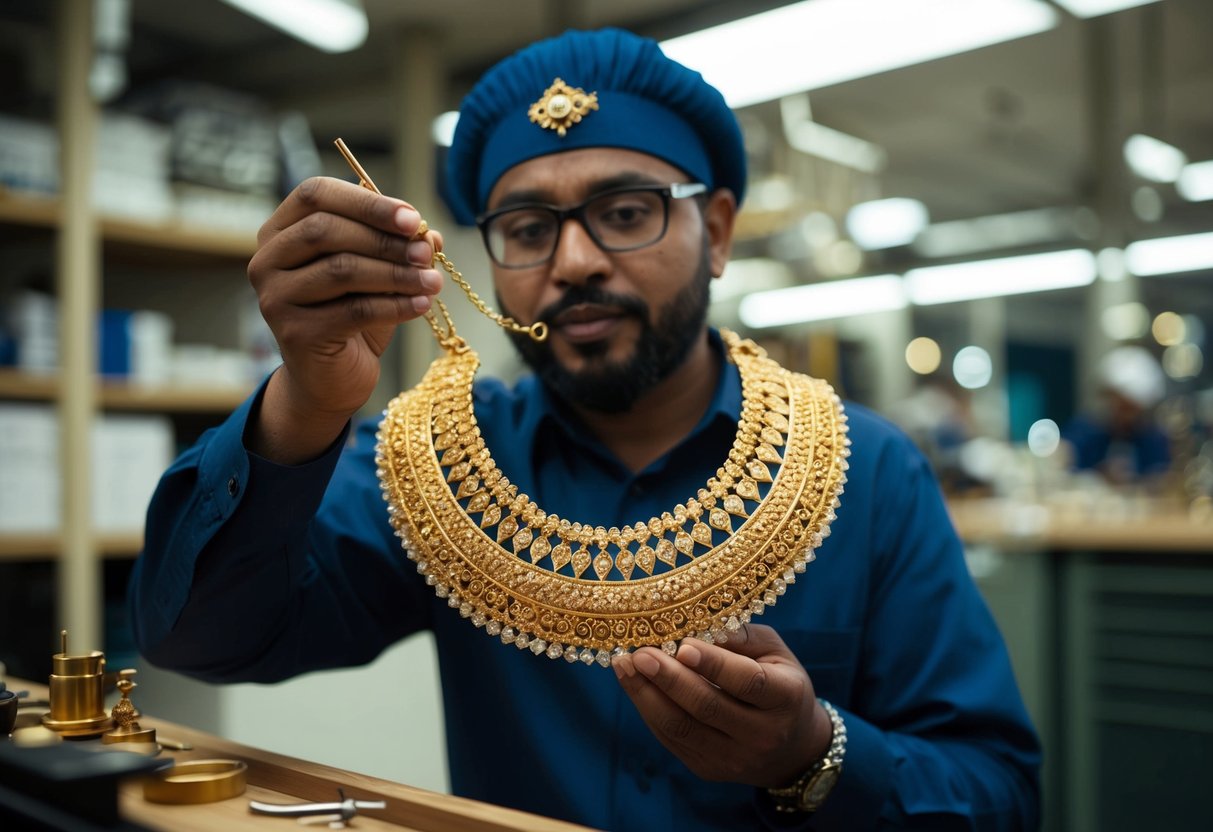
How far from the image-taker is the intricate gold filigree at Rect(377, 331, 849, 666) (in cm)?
104

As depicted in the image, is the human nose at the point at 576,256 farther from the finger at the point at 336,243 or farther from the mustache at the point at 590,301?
the finger at the point at 336,243

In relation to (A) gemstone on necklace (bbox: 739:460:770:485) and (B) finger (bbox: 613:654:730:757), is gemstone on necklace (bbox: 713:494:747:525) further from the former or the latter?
(B) finger (bbox: 613:654:730:757)

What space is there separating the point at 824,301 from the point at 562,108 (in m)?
10.5

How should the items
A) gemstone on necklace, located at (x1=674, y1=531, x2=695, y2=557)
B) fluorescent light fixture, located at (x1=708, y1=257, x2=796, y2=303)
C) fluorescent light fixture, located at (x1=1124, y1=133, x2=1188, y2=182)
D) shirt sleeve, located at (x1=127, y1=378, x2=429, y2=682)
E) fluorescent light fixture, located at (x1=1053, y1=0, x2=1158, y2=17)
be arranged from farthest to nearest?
fluorescent light fixture, located at (x1=708, y1=257, x2=796, y2=303), fluorescent light fixture, located at (x1=1124, y1=133, x2=1188, y2=182), fluorescent light fixture, located at (x1=1053, y1=0, x2=1158, y2=17), gemstone on necklace, located at (x1=674, y1=531, x2=695, y2=557), shirt sleeve, located at (x1=127, y1=378, x2=429, y2=682)

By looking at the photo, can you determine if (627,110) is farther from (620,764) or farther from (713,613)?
(620,764)

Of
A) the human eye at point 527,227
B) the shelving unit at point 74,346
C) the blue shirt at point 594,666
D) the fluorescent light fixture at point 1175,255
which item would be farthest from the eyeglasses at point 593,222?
the fluorescent light fixture at point 1175,255

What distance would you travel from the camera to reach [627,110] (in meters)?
1.27

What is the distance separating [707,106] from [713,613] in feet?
2.30

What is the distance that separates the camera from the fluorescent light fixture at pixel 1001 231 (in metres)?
9.78

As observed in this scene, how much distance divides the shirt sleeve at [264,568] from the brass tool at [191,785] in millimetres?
258

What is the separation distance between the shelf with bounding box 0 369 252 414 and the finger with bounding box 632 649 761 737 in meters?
1.96

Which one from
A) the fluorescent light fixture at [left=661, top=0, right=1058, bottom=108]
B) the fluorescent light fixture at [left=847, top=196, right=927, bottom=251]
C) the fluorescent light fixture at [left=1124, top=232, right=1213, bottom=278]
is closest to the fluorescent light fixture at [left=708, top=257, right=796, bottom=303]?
the fluorescent light fixture at [left=847, top=196, right=927, bottom=251]

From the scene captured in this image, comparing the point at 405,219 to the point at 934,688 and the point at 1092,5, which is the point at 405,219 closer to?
the point at 934,688

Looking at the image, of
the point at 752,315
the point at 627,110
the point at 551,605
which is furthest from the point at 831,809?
the point at 752,315
